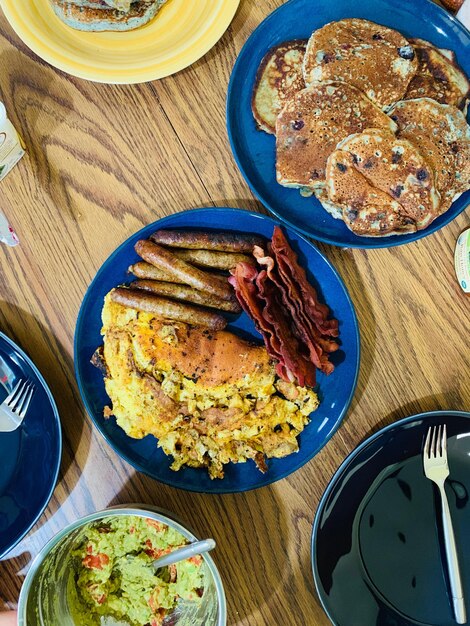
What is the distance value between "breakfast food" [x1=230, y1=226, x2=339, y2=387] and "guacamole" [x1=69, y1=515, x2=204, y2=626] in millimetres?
594

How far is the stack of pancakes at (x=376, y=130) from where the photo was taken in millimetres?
1562

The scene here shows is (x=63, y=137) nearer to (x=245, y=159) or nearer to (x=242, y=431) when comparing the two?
(x=245, y=159)

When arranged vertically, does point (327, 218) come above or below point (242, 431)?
above

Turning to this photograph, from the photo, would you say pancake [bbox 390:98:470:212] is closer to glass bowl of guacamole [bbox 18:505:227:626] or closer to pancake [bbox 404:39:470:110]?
pancake [bbox 404:39:470:110]

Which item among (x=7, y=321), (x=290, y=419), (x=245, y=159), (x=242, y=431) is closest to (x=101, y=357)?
(x=7, y=321)

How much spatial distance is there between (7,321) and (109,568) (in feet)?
2.54

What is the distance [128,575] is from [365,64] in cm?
156

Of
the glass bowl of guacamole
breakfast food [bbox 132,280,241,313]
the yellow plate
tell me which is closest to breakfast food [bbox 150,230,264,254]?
breakfast food [bbox 132,280,241,313]

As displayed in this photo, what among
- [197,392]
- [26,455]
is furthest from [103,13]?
[26,455]

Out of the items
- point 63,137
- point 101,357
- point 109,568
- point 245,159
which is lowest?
point 109,568

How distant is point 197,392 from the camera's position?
5.44ft

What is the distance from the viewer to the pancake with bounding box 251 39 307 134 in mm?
1657

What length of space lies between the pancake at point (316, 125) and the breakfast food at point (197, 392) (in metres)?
0.49

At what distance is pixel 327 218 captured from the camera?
1.68 m
